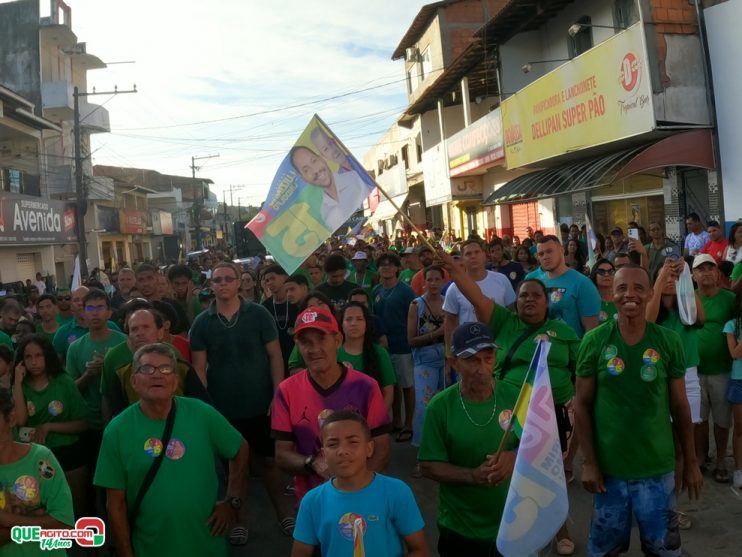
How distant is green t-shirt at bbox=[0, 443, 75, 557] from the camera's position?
314cm

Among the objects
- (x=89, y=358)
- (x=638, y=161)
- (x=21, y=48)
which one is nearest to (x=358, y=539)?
(x=89, y=358)

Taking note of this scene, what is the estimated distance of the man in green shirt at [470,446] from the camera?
10.6 ft

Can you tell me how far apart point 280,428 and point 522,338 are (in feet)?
5.62

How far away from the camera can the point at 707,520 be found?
4.79 metres

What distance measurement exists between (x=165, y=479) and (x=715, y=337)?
4.36 metres

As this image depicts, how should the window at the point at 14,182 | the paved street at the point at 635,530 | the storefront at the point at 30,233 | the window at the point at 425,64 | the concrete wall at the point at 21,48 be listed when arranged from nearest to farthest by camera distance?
the paved street at the point at 635,530 < the storefront at the point at 30,233 < the window at the point at 14,182 < the window at the point at 425,64 < the concrete wall at the point at 21,48

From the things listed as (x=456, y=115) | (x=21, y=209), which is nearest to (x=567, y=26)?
(x=456, y=115)

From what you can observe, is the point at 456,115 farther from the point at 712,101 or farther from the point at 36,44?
the point at 36,44

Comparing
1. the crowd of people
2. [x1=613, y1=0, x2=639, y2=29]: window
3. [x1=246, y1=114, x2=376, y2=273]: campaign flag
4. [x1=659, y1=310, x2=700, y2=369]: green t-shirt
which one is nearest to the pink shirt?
the crowd of people

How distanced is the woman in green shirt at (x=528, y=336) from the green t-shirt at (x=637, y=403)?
0.68m

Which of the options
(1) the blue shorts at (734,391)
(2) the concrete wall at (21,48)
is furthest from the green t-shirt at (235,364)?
(2) the concrete wall at (21,48)

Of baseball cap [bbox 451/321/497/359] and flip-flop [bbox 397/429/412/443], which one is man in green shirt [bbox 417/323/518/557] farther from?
flip-flop [bbox 397/429/412/443]

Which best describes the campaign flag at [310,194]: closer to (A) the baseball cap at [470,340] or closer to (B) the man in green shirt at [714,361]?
(A) the baseball cap at [470,340]

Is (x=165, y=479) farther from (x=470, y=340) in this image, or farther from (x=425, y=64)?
(x=425, y=64)
